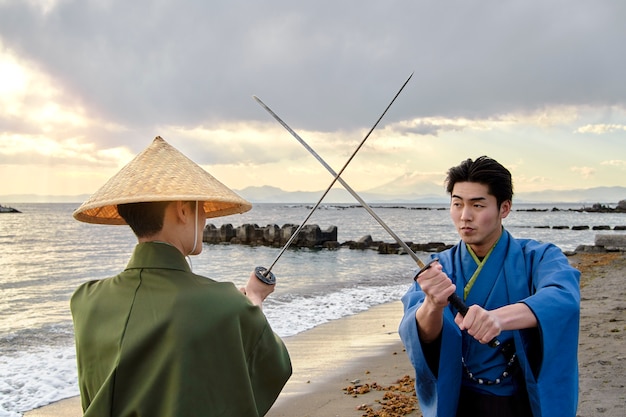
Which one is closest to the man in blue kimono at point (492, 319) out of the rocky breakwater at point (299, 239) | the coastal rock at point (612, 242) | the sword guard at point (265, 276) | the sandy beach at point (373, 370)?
the sword guard at point (265, 276)

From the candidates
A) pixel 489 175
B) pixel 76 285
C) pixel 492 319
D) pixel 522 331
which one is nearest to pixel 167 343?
pixel 492 319

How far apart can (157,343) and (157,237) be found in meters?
0.35

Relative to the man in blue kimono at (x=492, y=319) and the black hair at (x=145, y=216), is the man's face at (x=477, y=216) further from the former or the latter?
the black hair at (x=145, y=216)

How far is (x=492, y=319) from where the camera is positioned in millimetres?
1821

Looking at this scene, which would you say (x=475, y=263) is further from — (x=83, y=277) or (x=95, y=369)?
(x=83, y=277)

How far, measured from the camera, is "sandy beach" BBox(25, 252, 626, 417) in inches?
192

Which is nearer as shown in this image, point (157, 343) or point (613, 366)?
point (157, 343)

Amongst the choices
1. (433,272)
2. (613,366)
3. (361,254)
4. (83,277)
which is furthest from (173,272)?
(361,254)

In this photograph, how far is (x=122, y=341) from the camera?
4.93 feet

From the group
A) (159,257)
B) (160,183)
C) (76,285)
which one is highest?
(160,183)

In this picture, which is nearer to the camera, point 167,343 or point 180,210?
point 167,343

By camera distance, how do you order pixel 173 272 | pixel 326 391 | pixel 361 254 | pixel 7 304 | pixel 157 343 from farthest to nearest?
pixel 361 254, pixel 7 304, pixel 326 391, pixel 173 272, pixel 157 343

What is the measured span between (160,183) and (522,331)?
139 centimetres

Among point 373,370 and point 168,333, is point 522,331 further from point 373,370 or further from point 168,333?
point 373,370
